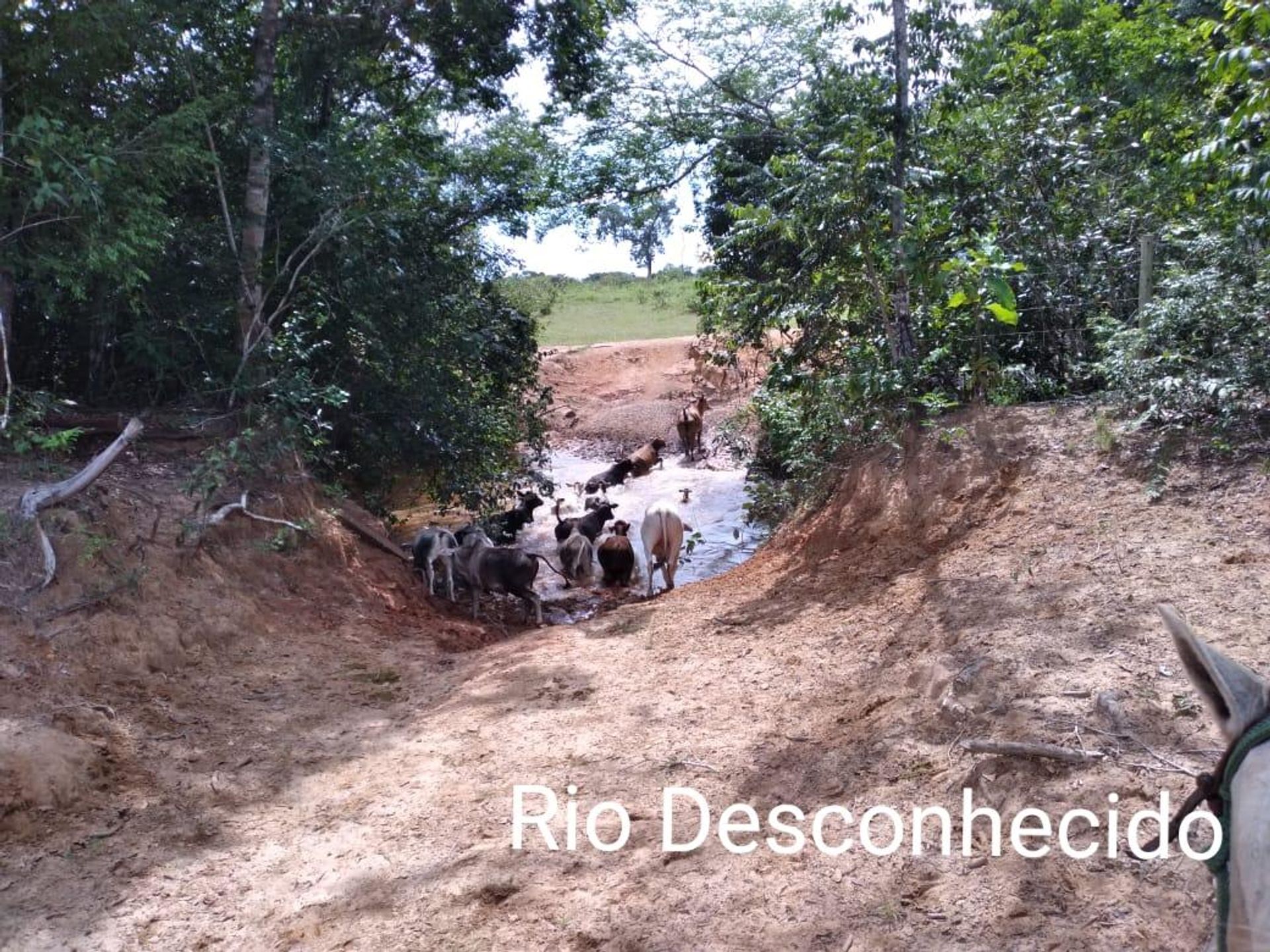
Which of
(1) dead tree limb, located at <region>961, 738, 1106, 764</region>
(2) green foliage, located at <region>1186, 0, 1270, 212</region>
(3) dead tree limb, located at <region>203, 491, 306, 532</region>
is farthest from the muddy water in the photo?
(1) dead tree limb, located at <region>961, 738, 1106, 764</region>

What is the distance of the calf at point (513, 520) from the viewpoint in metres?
12.6

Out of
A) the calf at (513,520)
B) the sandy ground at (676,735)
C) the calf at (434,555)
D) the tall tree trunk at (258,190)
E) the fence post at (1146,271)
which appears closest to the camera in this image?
the sandy ground at (676,735)

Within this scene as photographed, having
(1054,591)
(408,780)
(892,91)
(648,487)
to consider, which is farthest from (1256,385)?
(648,487)

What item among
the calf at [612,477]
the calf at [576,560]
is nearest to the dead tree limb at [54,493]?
the calf at [576,560]

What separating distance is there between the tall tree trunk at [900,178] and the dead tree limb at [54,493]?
20.2 ft

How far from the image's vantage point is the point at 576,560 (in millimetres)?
12219

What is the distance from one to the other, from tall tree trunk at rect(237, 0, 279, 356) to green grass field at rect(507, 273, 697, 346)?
15027 mm

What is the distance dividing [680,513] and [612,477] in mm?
4944

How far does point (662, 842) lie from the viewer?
149 inches

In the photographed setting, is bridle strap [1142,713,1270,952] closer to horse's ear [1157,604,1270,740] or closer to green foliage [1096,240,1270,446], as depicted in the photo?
horse's ear [1157,604,1270,740]

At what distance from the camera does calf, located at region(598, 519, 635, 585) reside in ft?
38.5

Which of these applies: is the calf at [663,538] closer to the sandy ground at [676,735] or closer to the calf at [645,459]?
the sandy ground at [676,735]

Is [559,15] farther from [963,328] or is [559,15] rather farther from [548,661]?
[548,661]

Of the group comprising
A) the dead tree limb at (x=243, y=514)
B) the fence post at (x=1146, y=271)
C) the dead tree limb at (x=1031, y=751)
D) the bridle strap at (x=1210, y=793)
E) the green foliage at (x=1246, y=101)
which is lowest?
the dead tree limb at (x=1031, y=751)
